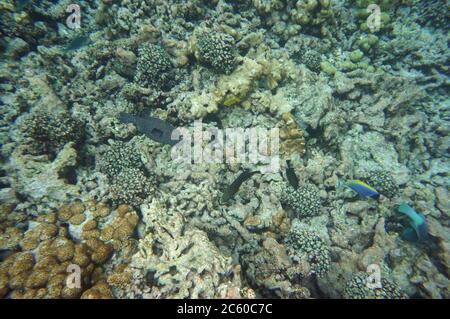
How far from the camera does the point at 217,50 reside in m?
5.80

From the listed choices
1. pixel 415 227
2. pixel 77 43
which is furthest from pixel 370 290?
pixel 77 43

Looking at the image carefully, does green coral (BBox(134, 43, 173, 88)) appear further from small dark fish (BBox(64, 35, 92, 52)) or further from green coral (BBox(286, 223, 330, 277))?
green coral (BBox(286, 223, 330, 277))

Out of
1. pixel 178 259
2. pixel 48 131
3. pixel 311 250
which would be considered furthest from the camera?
pixel 48 131

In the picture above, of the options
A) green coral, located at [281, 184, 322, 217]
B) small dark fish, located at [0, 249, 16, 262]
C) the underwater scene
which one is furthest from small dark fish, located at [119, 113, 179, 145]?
small dark fish, located at [0, 249, 16, 262]

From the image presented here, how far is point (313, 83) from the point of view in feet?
21.9

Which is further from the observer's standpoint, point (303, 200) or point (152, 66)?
point (152, 66)

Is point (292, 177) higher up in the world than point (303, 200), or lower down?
higher up

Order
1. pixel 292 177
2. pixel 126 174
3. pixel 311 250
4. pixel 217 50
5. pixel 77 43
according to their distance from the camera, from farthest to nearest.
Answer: pixel 77 43 < pixel 217 50 < pixel 292 177 < pixel 126 174 < pixel 311 250

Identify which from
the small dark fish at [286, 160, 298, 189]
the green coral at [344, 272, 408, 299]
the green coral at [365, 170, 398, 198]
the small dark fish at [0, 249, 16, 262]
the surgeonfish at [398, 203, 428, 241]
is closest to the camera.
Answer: the small dark fish at [0, 249, 16, 262]

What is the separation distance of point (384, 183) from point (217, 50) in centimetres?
491

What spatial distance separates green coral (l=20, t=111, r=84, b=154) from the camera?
5.30 meters

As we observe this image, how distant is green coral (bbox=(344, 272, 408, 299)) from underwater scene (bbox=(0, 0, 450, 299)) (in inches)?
0.8

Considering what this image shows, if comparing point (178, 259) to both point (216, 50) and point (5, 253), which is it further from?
point (216, 50)

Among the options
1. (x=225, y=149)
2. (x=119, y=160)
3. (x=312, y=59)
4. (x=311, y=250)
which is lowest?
(x=311, y=250)
